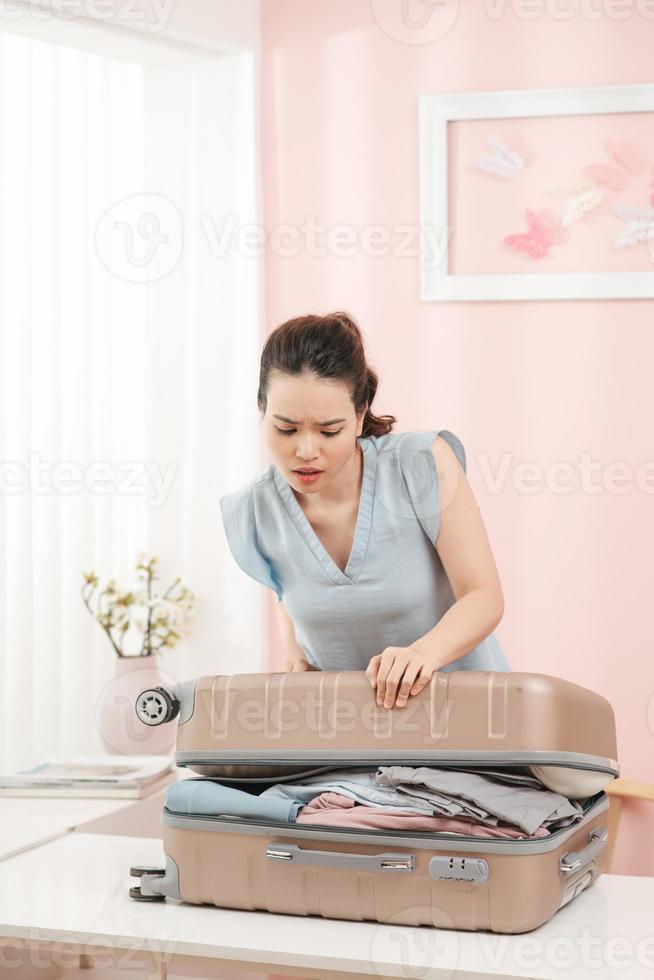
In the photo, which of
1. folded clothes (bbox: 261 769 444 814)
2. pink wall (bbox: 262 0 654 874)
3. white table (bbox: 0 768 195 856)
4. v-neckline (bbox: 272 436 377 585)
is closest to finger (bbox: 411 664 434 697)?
folded clothes (bbox: 261 769 444 814)

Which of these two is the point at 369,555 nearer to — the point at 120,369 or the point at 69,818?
the point at 69,818

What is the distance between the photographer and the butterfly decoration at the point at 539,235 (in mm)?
2654

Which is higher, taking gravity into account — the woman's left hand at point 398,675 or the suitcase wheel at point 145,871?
the woman's left hand at point 398,675

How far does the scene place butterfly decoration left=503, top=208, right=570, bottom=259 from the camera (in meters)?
2.65

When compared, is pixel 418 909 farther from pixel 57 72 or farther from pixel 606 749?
pixel 57 72

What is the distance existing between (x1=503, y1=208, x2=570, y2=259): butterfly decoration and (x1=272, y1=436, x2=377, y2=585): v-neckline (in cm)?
133

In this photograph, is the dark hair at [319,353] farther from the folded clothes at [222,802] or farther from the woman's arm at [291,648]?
the folded clothes at [222,802]

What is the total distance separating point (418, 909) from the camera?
3.75 ft

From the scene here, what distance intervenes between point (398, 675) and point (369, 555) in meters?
0.35

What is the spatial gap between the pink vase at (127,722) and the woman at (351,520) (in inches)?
30.6

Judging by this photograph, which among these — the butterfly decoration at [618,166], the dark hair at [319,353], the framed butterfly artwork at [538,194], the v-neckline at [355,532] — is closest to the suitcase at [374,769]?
the v-neckline at [355,532]

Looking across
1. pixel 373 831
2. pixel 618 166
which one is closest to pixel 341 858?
pixel 373 831

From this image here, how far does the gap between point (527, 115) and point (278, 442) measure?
5.20 feet

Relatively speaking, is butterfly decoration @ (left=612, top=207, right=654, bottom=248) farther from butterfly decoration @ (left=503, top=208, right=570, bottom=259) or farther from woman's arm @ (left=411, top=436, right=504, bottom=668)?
woman's arm @ (left=411, top=436, right=504, bottom=668)
